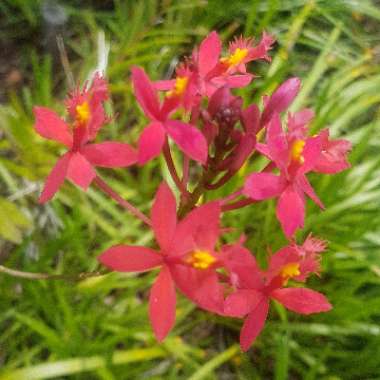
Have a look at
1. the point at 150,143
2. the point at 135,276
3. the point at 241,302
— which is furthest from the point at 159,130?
the point at 135,276

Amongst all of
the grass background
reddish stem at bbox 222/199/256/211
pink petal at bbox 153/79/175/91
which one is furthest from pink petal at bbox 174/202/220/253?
the grass background

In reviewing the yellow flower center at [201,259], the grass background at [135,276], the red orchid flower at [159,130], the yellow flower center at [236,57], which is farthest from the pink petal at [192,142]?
the grass background at [135,276]

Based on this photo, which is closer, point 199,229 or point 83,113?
point 199,229

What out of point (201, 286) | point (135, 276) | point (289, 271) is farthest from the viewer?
point (135, 276)

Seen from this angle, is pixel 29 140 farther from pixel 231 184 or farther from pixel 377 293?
pixel 377 293

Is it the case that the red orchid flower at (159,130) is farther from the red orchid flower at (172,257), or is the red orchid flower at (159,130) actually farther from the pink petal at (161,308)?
the pink petal at (161,308)

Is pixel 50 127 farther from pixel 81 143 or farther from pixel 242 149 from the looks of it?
pixel 242 149
